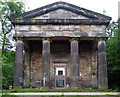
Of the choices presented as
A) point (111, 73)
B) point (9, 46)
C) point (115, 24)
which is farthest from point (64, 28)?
point (115, 24)

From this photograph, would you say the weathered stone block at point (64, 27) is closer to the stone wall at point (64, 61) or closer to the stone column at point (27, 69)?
the stone wall at point (64, 61)

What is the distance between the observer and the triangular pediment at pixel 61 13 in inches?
801

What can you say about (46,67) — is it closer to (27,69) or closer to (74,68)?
(74,68)

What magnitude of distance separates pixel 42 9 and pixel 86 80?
34.1ft

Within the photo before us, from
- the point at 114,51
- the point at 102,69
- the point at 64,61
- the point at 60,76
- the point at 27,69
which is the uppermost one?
the point at 114,51

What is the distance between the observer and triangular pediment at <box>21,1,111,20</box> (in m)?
20.3

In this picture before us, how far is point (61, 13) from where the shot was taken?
816 inches

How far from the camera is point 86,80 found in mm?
23266

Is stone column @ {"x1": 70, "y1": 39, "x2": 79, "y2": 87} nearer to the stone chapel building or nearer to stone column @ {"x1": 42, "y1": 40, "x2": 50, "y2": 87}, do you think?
the stone chapel building

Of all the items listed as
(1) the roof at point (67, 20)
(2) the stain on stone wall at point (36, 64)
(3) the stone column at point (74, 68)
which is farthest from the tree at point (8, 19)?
(3) the stone column at point (74, 68)

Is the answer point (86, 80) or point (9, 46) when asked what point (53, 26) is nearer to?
point (86, 80)

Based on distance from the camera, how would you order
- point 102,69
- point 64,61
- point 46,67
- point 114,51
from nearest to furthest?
1. point 46,67
2. point 102,69
3. point 64,61
4. point 114,51

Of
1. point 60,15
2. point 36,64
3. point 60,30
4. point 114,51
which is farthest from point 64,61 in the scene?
point 114,51

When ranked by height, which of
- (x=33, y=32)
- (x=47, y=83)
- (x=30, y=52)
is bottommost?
(x=47, y=83)
